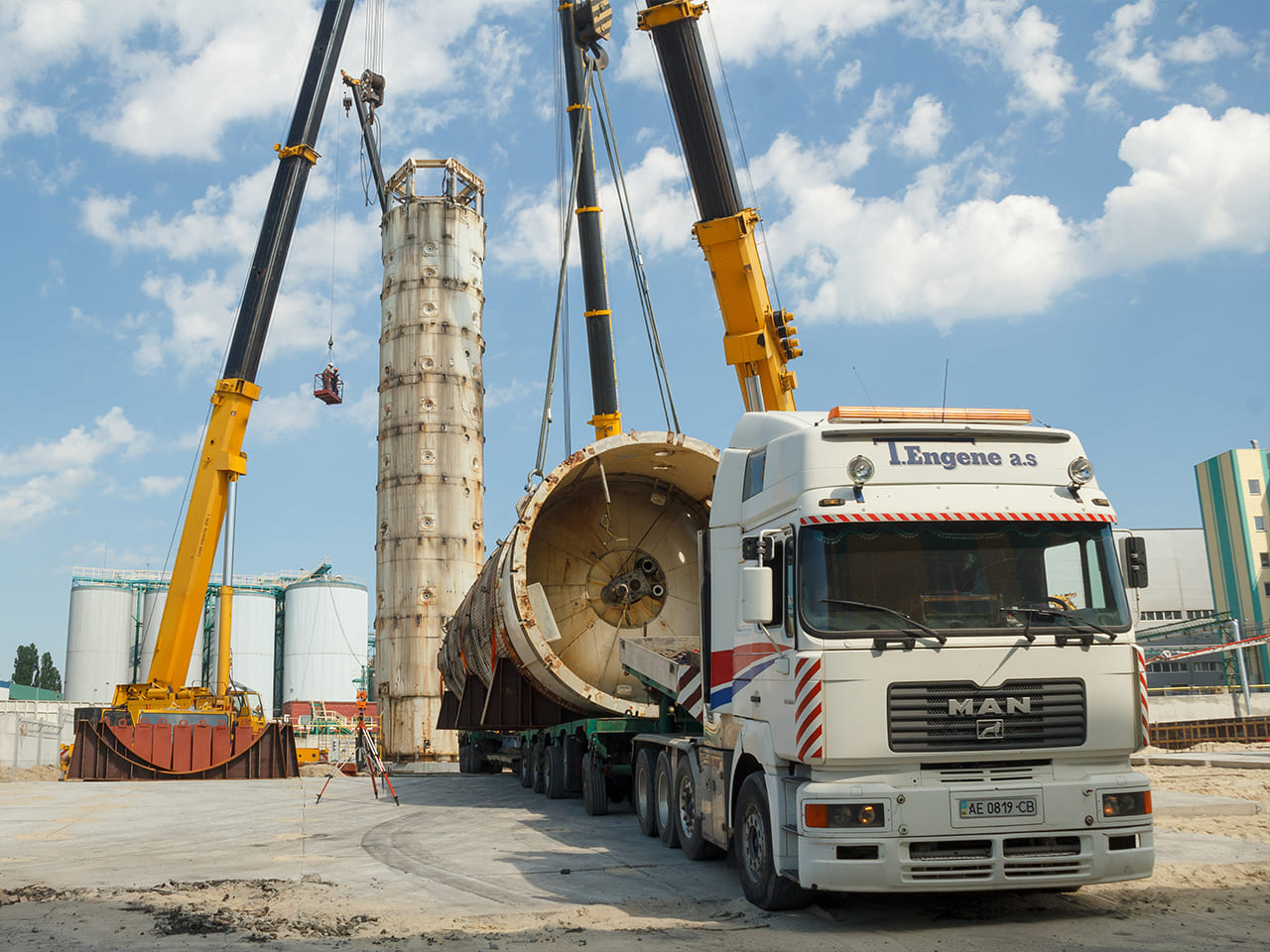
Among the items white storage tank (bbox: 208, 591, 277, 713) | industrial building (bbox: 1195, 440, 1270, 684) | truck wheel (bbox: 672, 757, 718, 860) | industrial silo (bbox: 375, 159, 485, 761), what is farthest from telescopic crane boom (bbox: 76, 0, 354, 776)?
industrial building (bbox: 1195, 440, 1270, 684)

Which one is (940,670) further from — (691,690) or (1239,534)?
(1239,534)

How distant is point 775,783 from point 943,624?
161 cm

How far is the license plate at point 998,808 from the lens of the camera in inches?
262

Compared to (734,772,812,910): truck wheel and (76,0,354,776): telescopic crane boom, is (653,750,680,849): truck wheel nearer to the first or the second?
(734,772,812,910): truck wheel

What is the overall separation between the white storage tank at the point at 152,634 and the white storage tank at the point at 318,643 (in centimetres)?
541

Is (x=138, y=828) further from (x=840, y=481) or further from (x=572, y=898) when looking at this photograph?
(x=840, y=481)

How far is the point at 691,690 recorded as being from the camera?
410 inches

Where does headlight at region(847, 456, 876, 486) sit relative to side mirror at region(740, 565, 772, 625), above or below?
above

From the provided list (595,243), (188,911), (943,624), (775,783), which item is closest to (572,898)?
(775,783)

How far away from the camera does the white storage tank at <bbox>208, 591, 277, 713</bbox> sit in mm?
59531

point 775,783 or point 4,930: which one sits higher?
point 775,783

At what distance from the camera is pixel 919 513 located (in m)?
7.21

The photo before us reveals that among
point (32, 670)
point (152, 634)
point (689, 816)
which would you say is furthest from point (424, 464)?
point (32, 670)

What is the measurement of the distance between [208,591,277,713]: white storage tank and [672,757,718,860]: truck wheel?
176 ft
